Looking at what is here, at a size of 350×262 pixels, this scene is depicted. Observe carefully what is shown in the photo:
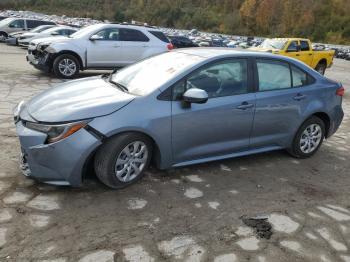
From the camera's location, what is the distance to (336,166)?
569 centimetres

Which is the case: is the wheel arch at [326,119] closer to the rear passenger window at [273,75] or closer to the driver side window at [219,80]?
the rear passenger window at [273,75]

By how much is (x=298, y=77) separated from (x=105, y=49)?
723 centimetres

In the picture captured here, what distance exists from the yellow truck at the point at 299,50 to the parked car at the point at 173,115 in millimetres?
10059

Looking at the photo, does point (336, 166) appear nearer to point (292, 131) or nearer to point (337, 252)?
point (292, 131)

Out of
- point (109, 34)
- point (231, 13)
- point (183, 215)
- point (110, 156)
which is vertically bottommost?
point (183, 215)

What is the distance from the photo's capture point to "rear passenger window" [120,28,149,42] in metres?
12.1

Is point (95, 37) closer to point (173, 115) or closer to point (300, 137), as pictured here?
point (300, 137)

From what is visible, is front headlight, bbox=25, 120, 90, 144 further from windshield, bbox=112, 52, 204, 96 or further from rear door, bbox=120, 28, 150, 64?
rear door, bbox=120, 28, 150, 64

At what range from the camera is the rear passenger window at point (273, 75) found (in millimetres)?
5129

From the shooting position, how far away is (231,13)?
386 feet

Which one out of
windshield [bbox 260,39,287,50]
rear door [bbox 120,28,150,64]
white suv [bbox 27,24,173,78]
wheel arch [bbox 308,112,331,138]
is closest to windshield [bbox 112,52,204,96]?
wheel arch [bbox 308,112,331,138]

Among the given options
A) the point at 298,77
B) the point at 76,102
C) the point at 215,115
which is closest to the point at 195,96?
the point at 215,115

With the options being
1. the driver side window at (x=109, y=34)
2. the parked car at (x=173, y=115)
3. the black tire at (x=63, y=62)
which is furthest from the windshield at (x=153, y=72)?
the driver side window at (x=109, y=34)

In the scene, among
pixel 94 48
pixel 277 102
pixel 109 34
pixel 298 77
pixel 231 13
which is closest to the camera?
pixel 277 102
